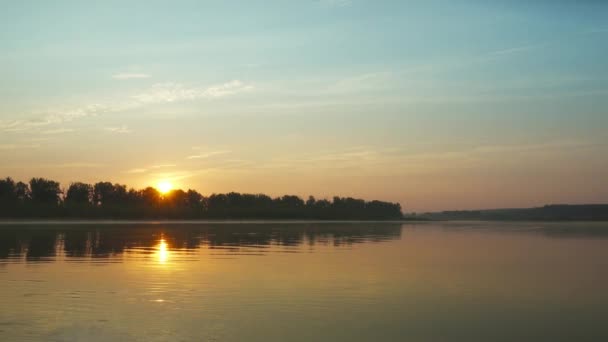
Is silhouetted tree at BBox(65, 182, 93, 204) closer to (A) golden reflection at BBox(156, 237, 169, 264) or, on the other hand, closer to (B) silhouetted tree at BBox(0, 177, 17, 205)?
(B) silhouetted tree at BBox(0, 177, 17, 205)

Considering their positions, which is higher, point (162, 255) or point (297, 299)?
point (162, 255)

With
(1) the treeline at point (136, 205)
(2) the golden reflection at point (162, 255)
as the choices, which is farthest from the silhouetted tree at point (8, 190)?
(2) the golden reflection at point (162, 255)

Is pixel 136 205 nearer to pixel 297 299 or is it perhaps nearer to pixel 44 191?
pixel 44 191

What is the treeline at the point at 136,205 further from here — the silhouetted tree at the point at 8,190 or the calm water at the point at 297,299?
the calm water at the point at 297,299

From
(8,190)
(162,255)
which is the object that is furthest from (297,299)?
(8,190)

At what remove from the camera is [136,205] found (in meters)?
123

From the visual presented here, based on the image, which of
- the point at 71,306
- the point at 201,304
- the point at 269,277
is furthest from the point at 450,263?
the point at 71,306

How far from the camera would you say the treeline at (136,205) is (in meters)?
106

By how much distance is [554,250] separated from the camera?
37.2 m

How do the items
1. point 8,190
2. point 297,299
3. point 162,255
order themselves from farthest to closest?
point 8,190 → point 162,255 → point 297,299

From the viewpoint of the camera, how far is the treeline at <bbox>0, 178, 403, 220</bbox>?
105938mm

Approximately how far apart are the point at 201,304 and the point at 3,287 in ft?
23.0

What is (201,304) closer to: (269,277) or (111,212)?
(269,277)

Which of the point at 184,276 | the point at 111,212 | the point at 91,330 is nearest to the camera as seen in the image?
the point at 91,330
